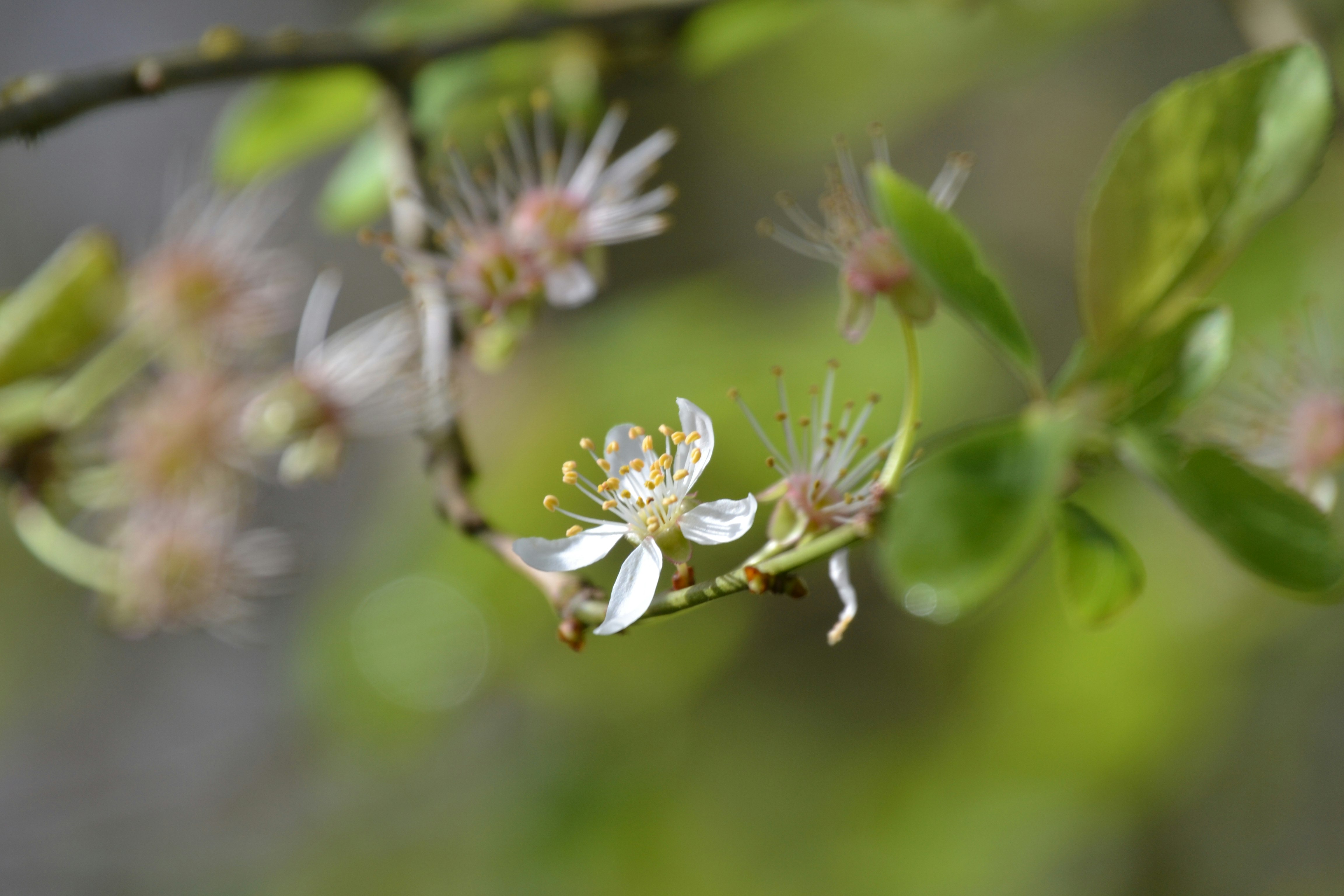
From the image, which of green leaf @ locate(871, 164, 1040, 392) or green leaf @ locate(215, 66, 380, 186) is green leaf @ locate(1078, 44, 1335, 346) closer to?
green leaf @ locate(871, 164, 1040, 392)

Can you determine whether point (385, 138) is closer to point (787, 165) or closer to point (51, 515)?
point (51, 515)

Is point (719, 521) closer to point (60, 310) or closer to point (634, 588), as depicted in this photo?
point (634, 588)

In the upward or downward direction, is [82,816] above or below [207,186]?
below

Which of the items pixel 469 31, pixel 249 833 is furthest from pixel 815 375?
pixel 249 833

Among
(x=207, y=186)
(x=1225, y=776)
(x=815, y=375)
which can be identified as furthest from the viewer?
(x=1225, y=776)

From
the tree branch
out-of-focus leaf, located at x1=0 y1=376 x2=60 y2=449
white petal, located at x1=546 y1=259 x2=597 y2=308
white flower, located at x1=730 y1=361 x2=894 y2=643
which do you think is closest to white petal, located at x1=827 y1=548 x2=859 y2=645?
white flower, located at x1=730 y1=361 x2=894 y2=643

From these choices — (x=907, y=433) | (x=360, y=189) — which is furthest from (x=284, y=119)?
(x=907, y=433)
